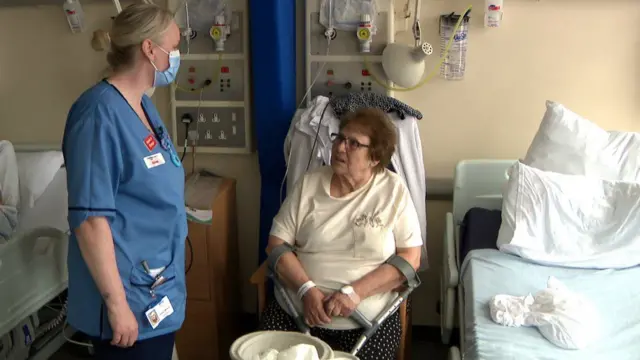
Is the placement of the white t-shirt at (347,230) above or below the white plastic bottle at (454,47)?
below

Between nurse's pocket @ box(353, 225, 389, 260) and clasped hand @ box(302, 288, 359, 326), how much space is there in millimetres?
183

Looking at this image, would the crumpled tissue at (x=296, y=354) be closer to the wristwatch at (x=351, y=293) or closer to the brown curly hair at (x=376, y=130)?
the wristwatch at (x=351, y=293)

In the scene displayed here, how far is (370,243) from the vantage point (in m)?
2.21

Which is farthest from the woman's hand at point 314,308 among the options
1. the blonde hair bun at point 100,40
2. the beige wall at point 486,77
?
the blonde hair bun at point 100,40

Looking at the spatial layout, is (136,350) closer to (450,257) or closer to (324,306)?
(324,306)

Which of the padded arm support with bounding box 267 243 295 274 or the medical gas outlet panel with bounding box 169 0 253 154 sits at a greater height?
the medical gas outlet panel with bounding box 169 0 253 154

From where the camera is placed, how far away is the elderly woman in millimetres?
2158

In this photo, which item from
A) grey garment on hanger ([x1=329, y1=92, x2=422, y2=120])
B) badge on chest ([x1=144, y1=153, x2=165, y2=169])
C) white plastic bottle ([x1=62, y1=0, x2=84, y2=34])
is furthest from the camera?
white plastic bottle ([x1=62, y1=0, x2=84, y2=34])

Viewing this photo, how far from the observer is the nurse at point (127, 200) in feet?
5.18

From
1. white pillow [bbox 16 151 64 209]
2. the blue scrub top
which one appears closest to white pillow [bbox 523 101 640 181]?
the blue scrub top

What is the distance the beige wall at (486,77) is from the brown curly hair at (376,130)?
1.94ft

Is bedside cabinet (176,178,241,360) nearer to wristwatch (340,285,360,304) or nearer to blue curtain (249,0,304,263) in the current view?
blue curtain (249,0,304,263)

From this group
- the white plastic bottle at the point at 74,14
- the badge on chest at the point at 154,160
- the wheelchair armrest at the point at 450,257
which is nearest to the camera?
the badge on chest at the point at 154,160

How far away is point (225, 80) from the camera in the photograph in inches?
115
